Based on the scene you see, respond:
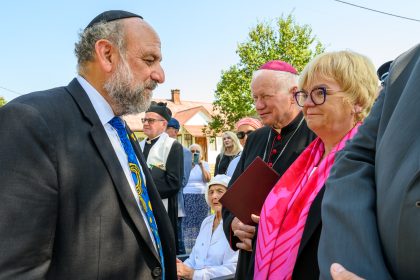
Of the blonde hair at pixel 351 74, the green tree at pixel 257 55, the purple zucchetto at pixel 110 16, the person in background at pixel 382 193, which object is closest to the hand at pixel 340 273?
the person in background at pixel 382 193

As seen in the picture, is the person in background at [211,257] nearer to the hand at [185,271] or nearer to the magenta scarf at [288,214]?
the hand at [185,271]

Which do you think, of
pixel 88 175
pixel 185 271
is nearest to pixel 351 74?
pixel 88 175

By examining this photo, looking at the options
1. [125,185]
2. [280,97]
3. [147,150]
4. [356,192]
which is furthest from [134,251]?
[147,150]

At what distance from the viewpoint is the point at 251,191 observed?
2.24m

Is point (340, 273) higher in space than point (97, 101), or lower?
lower

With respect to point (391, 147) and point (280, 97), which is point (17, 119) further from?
point (280, 97)

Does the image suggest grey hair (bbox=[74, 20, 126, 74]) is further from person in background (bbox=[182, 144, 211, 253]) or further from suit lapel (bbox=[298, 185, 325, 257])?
person in background (bbox=[182, 144, 211, 253])

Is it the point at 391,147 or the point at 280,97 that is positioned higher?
the point at 391,147

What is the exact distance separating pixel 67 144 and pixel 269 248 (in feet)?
3.44

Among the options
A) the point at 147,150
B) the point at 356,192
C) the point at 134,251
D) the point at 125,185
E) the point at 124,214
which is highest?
the point at 356,192

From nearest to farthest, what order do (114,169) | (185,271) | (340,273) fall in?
(340,273)
(114,169)
(185,271)

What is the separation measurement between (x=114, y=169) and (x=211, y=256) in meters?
2.43

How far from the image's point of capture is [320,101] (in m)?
1.96

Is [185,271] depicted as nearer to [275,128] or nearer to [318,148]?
[275,128]
